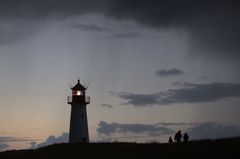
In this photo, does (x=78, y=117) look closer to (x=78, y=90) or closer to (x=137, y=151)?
(x=78, y=90)

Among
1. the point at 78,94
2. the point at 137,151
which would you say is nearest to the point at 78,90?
the point at 78,94

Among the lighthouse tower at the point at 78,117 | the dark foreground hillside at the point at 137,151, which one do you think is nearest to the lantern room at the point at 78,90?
the lighthouse tower at the point at 78,117

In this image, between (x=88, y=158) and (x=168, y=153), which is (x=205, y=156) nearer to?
(x=168, y=153)

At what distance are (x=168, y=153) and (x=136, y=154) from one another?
254cm

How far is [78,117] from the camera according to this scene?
186ft

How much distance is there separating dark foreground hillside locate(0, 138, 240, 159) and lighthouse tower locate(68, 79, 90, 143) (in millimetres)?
9890

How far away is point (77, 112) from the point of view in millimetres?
56969

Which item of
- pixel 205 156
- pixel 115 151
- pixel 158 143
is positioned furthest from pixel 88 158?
pixel 205 156

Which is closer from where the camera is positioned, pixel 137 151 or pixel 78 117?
pixel 137 151

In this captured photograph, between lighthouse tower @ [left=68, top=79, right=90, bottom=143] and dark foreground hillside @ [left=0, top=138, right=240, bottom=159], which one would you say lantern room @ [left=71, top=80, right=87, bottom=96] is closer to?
lighthouse tower @ [left=68, top=79, right=90, bottom=143]

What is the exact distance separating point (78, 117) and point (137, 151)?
65.7 feet

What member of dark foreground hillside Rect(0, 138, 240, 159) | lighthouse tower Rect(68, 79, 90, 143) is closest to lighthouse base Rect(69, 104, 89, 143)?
lighthouse tower Rect(68, 79, 90, 143)

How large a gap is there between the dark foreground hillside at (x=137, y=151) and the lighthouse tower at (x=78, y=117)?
32.4 ft

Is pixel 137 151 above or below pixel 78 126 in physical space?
below
